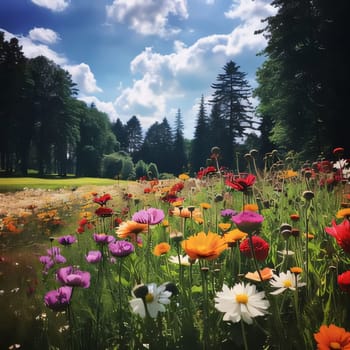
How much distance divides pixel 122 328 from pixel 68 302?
0.23 metres

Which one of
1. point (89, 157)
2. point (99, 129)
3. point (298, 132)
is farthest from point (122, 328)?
point (99, 129)

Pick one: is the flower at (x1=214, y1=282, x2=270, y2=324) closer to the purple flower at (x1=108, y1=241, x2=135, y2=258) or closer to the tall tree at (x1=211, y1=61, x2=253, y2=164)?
the purple flower at (x1=108, y1=241, x2=135, y2=258)

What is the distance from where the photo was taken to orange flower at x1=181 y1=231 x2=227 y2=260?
610mm

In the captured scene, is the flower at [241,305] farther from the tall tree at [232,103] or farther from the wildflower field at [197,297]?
the tall tree at [232,103]

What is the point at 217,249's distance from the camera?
0.62 m

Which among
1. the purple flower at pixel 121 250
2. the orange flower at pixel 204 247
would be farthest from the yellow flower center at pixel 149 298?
the purple flower at pixel 121 250

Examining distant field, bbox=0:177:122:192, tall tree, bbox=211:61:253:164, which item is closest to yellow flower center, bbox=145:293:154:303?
distant field, bbox=0:177:122:192

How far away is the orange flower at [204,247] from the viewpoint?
24.0 inches

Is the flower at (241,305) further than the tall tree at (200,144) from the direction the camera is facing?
No

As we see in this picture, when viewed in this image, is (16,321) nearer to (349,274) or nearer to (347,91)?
(349,274)

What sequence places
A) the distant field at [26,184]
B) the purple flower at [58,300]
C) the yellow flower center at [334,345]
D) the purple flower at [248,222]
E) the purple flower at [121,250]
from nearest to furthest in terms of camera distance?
the yellow flower center at [334,345], the purple flower at [248,222], the purple flower at [58,300], the purple flower at [121,250], the distant field at [26,184]

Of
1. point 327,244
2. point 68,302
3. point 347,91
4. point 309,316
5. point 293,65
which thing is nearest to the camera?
point 68,302

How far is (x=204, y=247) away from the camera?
0.63 meters

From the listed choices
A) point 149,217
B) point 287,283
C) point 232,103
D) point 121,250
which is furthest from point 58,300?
point 232,103
